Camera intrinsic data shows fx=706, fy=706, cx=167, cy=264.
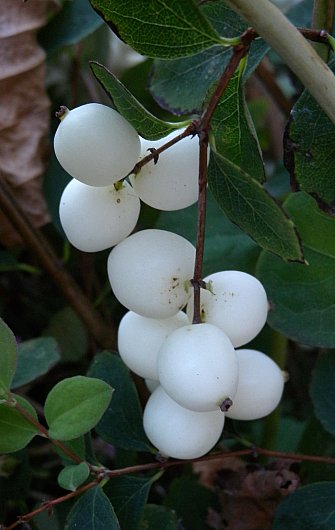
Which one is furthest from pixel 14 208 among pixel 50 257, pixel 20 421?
pixel 20 421

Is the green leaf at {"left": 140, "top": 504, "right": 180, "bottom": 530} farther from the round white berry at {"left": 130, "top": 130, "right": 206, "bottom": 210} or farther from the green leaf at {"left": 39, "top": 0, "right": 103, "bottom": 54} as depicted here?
the green leaf at {"left": 39, "top": 0, "right": 103, "bottom": 54}

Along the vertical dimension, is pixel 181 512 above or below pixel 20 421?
below

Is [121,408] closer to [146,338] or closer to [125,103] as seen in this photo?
[146,338]

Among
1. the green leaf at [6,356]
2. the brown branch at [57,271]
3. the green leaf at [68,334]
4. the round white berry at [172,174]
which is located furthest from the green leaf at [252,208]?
the green leaf at [68,334]

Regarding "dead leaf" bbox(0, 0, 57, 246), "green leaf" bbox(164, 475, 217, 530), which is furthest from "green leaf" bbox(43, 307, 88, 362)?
"green leaf" bbox(164, 475, 217, 530)

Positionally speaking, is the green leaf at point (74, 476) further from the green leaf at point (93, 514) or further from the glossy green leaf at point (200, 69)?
the glossy green leaf at point (200, 69)

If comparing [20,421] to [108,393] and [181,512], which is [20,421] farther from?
[181,512]

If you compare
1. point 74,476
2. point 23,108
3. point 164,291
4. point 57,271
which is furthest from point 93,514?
point 23,108
